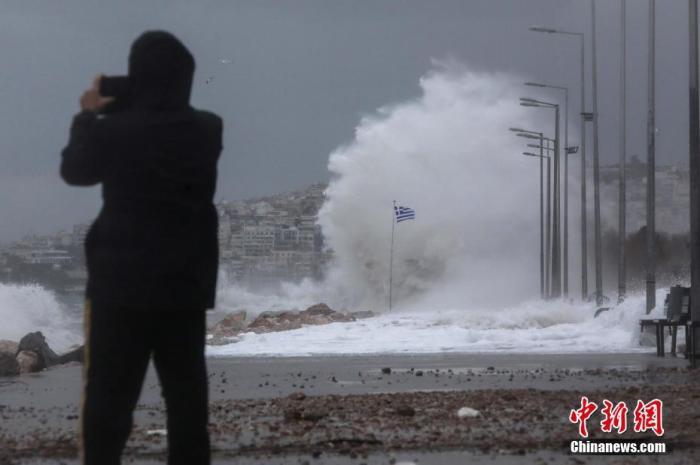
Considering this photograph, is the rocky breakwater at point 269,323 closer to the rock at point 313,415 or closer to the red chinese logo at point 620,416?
the rock at point 313,415

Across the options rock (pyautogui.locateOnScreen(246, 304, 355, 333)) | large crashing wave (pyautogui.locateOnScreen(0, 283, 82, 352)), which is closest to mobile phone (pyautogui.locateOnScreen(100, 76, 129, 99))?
large crashing wave (pyautogui.locateOnScreen(0, 283, 82, 352))

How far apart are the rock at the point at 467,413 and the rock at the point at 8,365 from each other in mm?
10931

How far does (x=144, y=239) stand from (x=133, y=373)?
1.63 ft

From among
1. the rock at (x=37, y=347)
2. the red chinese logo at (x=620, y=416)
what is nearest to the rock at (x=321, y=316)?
the rock at (x=37, y=347)

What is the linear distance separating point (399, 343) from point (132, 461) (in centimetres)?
2130

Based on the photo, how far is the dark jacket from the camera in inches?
204

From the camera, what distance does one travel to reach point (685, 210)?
85938mm

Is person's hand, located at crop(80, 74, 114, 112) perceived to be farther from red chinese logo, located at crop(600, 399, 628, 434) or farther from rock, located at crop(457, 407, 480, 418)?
rock, located at crop(457, 407, 480, 418)

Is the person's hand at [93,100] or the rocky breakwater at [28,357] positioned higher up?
the person's hand at [93,100]

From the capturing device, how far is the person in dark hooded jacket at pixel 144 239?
17.1 feet

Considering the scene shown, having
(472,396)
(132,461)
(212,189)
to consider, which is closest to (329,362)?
(472,396)

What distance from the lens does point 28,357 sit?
846 inches

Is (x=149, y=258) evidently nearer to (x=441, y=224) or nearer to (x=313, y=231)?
(x=441, y=224)

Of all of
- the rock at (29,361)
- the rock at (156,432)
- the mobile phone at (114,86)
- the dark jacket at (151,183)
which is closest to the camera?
the dark jacket at (151,183)
